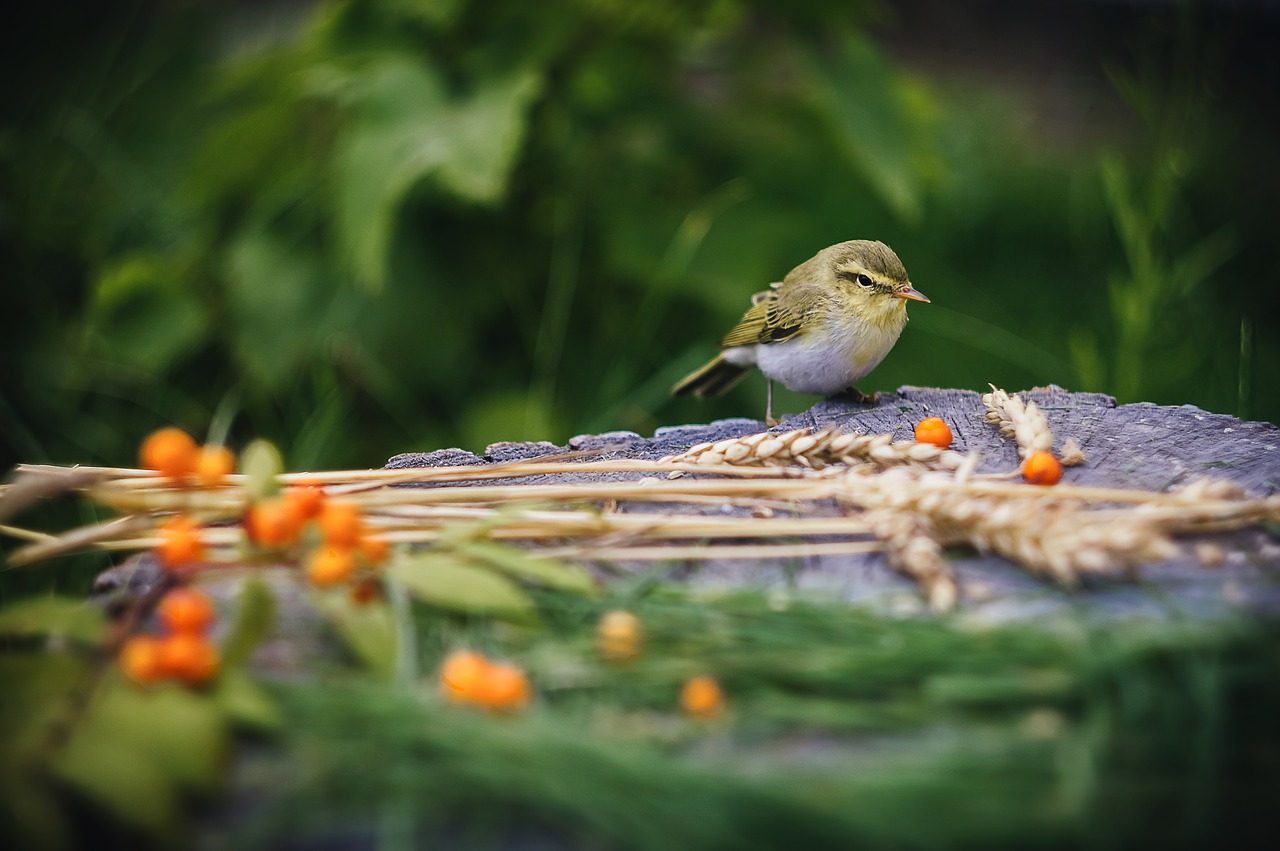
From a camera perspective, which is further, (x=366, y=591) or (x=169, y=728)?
(x=366, y=591)

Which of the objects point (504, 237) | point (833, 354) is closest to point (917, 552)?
point (833, 354)

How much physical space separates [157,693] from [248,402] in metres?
3.55

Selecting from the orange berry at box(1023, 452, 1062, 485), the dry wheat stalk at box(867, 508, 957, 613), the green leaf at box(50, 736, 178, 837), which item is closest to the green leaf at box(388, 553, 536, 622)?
the green leaf at box(50, 736, 178, 837)

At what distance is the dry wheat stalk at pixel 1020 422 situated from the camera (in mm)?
2197

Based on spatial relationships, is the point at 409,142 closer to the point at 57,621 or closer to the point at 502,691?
the point at 57,621

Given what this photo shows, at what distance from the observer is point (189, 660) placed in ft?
4.51

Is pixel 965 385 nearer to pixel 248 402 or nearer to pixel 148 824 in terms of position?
pixel 248 402

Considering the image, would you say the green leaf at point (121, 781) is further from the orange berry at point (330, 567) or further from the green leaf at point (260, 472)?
the green leaf at point (260, 472)

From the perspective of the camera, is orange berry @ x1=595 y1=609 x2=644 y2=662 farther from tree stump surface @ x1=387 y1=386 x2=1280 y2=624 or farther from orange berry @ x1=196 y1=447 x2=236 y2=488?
orange berry @ x1=196 y1=447 x2=236 y2=488

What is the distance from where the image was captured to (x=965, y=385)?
15.5 ft

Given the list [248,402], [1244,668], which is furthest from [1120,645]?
[248,402]

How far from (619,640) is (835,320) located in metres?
1.76

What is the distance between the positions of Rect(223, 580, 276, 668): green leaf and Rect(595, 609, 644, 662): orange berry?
0.49 m

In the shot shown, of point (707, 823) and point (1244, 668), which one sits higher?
point (1244, 668)
